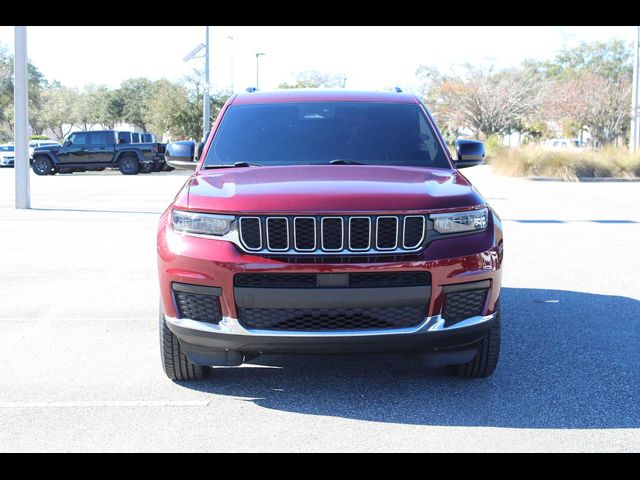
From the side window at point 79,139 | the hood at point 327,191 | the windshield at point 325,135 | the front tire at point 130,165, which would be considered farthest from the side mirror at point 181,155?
the side window at point 79,139

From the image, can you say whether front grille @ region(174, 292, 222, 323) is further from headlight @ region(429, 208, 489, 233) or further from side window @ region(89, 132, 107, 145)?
side window @ region(89, 132, 107, 145)

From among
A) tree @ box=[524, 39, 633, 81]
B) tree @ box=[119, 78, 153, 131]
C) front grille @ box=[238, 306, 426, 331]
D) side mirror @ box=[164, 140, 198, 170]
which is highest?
tree @ box=[524, 39, 633, 81]

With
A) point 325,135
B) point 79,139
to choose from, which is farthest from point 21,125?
point 79,139

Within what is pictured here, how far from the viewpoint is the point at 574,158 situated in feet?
92.2

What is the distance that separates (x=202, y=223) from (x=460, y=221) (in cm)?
137

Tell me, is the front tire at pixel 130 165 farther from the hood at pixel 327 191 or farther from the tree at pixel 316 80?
the tree at pixel 316 80

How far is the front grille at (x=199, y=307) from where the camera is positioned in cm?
440

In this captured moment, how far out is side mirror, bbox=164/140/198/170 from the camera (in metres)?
6.36

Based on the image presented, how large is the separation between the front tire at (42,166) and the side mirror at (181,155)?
28.1m

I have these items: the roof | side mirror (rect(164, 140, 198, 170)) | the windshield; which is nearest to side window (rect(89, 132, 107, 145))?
side mirror (rect(164, 140, 198, 170))

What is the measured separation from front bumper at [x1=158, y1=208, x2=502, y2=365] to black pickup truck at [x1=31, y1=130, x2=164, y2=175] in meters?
29.1

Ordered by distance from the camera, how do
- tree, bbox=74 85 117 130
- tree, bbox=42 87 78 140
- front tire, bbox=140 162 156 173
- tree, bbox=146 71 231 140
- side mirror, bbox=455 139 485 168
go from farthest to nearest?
1. tree, bbox=42 87 78 140
2. tree, bbox=74 85 117 130
3. tree, bbox=146 71 231 140
4. front tire, bbox=140 162 156 173
5. side mirror, bbox=455 139 485 168

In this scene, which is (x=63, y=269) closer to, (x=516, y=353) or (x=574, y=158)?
(x=516, y=353)
